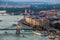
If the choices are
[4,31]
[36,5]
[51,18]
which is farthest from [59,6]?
[4,31]

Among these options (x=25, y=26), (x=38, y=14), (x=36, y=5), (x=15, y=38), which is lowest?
(x=15, y=38)

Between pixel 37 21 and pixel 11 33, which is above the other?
pixel 37 21

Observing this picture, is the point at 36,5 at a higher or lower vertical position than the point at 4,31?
higher

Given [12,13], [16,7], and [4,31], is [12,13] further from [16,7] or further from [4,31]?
[4,31]

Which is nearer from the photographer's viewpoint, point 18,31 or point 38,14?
point 18,31

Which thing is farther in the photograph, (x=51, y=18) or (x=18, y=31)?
(x=51, y=18)

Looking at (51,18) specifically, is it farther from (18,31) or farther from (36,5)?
(18,31)

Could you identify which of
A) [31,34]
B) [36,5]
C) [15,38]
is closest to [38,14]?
[36,5]

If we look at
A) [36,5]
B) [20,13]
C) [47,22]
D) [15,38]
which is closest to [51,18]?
[47,22]

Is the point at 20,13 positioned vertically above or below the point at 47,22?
above
